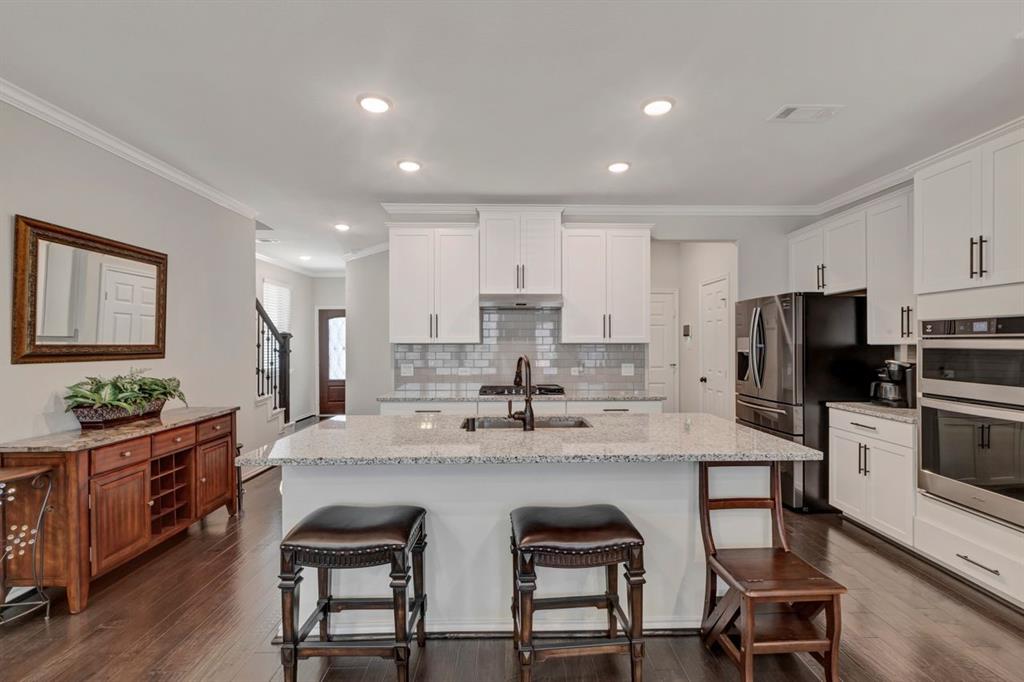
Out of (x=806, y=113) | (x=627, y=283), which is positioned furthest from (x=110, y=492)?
(x=806, y=113)

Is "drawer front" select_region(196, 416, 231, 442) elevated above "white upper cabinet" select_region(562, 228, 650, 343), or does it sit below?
below

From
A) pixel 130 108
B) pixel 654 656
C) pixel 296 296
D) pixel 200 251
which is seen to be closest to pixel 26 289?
pixel 130 108

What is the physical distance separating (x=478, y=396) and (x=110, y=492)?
2580mm

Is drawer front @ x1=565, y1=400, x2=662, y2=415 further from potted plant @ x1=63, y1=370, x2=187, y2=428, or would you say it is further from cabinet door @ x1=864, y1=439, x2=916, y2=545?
potted plant @ x1=63, y1=370, x2=187, y2=428

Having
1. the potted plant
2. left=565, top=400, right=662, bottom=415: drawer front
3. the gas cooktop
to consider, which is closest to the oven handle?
left=565, top=400, right=662, bottom=415: drawer front

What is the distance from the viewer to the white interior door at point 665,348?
7020mm

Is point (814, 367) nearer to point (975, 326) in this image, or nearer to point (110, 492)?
point (975, 326)

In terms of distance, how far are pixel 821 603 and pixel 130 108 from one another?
414 cm

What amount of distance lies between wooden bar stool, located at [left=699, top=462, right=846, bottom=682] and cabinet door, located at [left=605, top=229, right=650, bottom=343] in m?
2.49

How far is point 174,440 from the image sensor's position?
124 inches

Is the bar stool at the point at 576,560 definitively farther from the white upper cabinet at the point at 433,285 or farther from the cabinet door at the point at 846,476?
the white upper cabinet at the point at 433,285

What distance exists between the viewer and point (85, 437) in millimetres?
2633

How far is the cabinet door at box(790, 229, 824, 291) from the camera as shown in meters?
4.31

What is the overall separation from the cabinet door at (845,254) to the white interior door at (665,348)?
2.84 m
